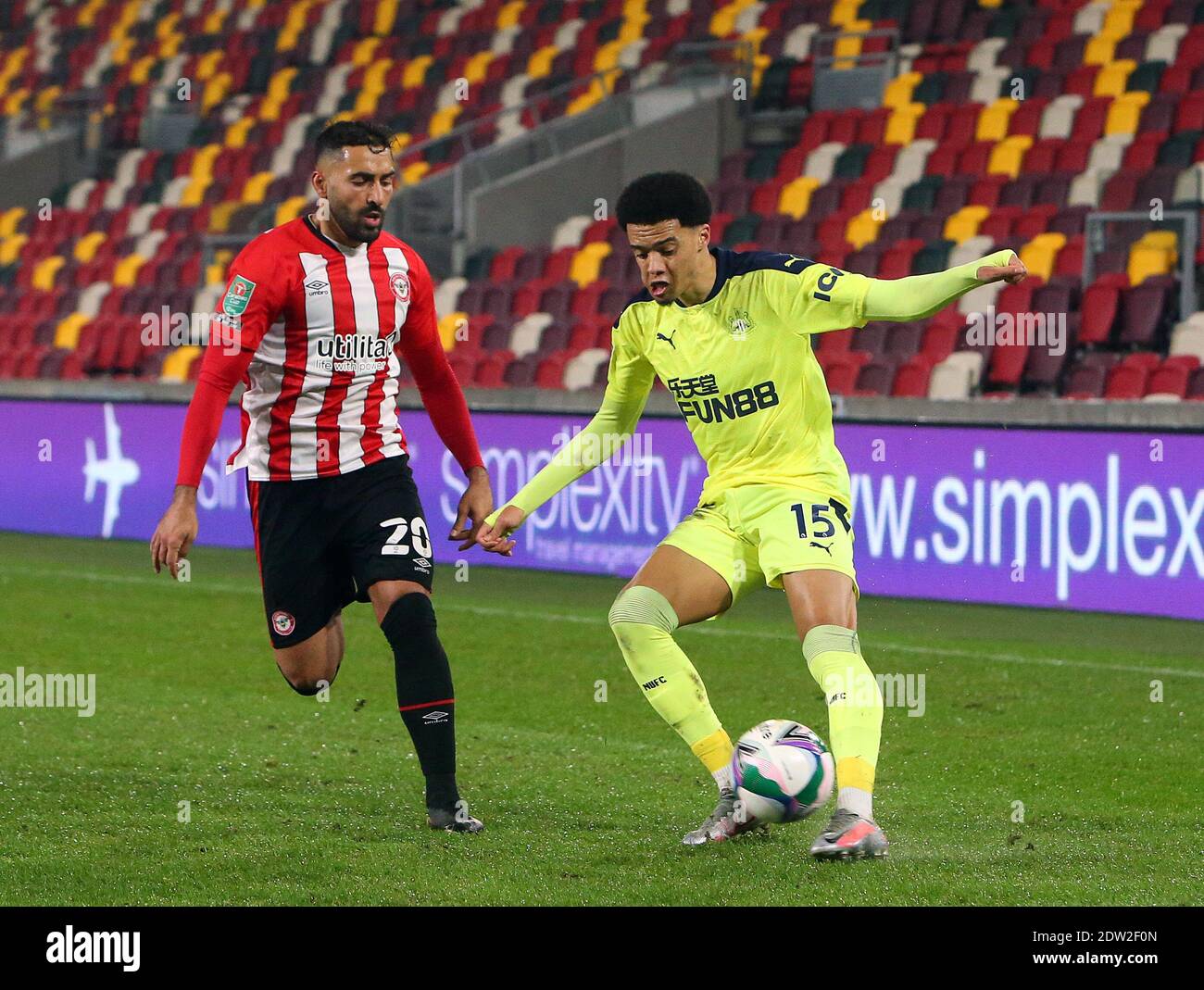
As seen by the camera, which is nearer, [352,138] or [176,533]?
[176,533]

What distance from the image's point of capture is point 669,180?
5316 mm

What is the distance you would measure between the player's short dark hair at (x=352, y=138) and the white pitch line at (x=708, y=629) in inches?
185

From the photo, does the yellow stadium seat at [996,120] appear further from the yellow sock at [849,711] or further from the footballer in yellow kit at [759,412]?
the yellow sock at [849,711]

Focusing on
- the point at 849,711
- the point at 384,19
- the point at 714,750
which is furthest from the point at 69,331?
the point at 849,711

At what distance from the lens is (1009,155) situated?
54.6 feet

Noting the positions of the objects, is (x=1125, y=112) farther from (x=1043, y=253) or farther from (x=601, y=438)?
(x=601, y=438)

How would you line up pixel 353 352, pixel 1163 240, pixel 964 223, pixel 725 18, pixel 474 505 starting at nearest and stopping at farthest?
pixel 353 352, pixel 474 505, pixel 1163 240, pixel 964 223, pixel 725 18

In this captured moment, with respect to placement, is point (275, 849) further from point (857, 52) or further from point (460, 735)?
point (857, 52)

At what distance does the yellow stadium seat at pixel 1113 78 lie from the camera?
1692 cm

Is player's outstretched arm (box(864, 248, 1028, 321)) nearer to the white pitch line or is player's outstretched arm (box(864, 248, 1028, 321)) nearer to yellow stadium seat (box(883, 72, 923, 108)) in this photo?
the white pitch line

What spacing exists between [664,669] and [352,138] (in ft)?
5.92

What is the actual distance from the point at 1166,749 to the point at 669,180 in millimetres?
3174

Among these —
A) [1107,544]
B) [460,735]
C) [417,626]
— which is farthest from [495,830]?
[1107,544]

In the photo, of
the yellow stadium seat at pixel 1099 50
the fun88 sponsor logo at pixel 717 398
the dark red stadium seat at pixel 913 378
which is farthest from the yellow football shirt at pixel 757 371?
the yellow stadium seat at pixel 1099 50
